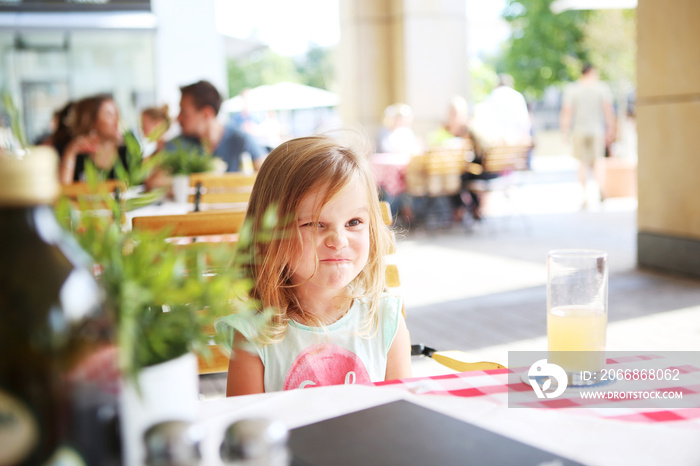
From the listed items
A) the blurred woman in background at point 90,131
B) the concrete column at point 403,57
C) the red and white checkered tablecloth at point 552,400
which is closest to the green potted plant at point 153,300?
the red and white checkered tablecloth at point 552,400

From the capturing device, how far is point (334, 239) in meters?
1.49

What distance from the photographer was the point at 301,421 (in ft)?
3.04

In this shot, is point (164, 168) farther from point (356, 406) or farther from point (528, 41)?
point (528, 41)

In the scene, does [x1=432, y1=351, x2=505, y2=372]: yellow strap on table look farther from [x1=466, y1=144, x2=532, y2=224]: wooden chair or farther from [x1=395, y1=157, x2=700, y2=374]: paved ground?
[x1=466, y1=144, x2=532, y2=224]: wooden chair

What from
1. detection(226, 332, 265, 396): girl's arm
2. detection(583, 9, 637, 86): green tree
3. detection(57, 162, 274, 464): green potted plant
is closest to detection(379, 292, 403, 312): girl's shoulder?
detection(226, 332, 265, 396): girl's arm

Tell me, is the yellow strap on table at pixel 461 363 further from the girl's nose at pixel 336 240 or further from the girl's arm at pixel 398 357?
the girl's nose at pixel 336 240

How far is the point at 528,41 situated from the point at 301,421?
2603 centimetres

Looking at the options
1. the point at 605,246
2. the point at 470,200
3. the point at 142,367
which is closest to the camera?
the point at 142,367

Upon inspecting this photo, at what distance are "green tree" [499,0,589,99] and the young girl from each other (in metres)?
24.5

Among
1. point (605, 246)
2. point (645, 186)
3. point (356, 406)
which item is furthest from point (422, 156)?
point (356, 406)

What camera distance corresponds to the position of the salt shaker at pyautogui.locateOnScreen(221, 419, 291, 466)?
0.54m

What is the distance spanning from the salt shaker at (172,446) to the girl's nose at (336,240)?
0.93 m
